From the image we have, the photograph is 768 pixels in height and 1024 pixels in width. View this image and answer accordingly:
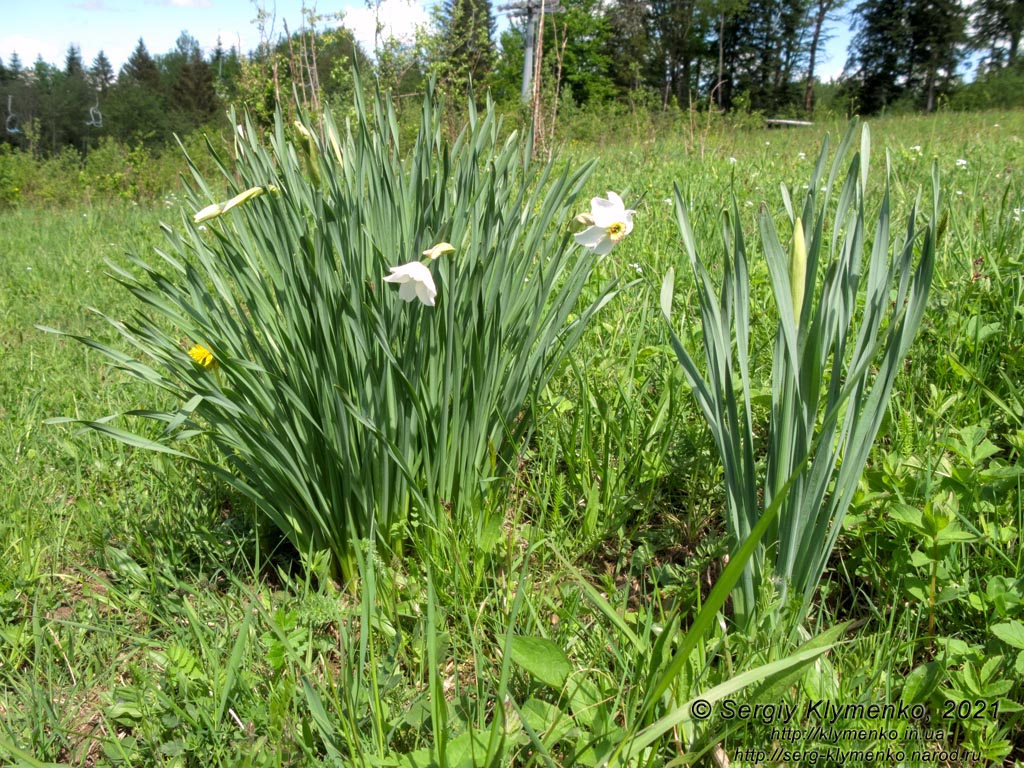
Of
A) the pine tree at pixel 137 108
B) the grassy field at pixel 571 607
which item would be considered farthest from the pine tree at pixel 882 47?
the pine tree at pixel 137 108

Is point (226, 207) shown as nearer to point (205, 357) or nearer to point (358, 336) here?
point (358, 336)

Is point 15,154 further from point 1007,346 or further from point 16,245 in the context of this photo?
point 1007,346

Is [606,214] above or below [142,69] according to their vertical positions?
below

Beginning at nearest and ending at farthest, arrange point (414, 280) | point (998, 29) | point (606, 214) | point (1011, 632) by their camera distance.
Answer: point (1011, 632), point (414, 280), point (606, 214), point (998, 29)

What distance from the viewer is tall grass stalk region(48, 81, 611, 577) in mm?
1256

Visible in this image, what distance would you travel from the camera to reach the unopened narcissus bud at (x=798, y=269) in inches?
38.0

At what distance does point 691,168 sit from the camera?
Result: 4523 millimetres

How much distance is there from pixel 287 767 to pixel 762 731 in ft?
2.19

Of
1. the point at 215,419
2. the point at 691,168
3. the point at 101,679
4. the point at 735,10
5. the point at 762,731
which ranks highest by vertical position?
the point at 735,10

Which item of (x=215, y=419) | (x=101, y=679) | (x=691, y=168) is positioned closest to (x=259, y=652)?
(x=101, y=679)

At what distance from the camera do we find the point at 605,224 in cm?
123

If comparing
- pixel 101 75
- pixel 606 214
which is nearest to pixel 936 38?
pixel 606 214

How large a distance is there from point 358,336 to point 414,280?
0.17 metres

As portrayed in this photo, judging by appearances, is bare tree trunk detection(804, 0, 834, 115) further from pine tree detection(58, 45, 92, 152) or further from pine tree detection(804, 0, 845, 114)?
pine tree detection(58, 45, 92, 152)
